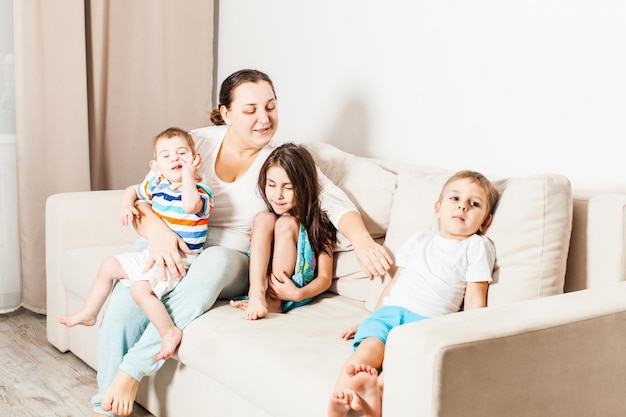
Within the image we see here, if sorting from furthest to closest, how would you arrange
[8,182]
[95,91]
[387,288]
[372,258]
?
[95,91] → [8,182] → [372,258] → [387,288]

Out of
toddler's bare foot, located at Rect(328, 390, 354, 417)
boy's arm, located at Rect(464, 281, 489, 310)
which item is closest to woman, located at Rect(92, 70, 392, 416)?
boy's arm, located at Rect(464, 281, 489, 310)

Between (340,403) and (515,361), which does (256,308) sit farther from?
(515,361)

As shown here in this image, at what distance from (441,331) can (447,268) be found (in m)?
0.53

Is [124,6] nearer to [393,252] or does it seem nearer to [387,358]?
[393,252]

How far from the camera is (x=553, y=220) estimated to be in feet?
6.57

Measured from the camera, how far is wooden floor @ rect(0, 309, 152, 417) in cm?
257

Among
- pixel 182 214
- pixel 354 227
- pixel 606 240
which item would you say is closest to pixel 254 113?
pixel 182 214

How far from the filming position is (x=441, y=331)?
1539 mm

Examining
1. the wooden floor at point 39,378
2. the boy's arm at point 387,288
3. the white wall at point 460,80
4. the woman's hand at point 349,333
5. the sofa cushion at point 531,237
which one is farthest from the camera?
the wooden floor at point 39,378

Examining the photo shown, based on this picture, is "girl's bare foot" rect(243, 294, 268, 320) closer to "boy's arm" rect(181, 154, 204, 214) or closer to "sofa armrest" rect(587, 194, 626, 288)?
"boy's arm" rect(181, 154, 204, 214)

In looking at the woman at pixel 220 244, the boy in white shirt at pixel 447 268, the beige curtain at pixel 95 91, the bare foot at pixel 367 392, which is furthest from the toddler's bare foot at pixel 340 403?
the beige curtain at pixel 95 91

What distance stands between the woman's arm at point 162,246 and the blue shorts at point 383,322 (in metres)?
0.64

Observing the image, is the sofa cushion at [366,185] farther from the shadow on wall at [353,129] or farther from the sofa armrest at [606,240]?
the sofa armrest at [606,240]

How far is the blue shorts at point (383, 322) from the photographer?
6.41 feet
